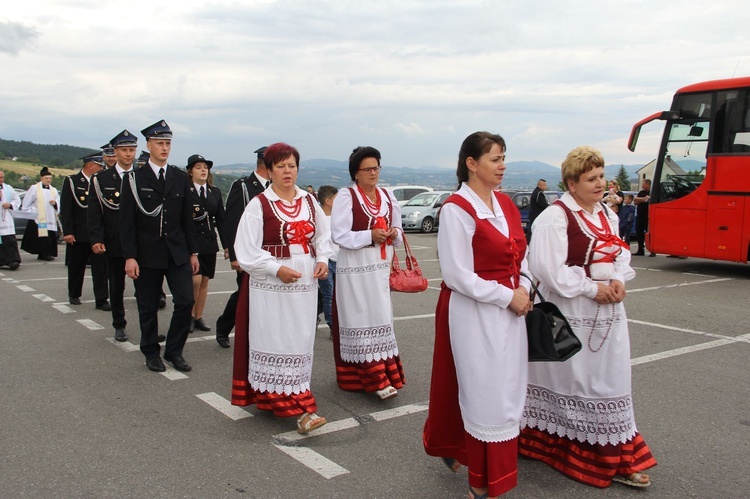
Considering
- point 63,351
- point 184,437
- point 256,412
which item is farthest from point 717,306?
point 63,351

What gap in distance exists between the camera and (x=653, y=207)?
43.9 ft

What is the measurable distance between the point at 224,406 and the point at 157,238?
1.70 metres

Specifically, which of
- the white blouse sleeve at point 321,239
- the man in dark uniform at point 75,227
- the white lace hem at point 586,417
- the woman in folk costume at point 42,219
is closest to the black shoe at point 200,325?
the man in dark uniform at point 75,227

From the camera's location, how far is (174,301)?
5.97m

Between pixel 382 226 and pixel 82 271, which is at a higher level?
pixel 382 226

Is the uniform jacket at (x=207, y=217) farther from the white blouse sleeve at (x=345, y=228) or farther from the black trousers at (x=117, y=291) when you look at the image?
the white blouse sleeve at (x=345, y=228)

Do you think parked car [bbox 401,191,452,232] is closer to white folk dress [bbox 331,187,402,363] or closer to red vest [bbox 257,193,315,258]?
white folk dress [bbox 331,187,402,363]

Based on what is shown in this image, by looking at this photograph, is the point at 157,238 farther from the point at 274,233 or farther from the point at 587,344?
the point at 587,344

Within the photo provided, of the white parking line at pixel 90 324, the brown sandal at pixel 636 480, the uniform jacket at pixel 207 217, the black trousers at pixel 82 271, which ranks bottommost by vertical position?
the white parking line at pixel 90 324

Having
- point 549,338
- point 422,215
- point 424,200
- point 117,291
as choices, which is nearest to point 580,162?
point 549,338

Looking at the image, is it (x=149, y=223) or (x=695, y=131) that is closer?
(x=149, y=223)

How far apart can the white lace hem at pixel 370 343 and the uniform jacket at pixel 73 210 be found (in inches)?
227

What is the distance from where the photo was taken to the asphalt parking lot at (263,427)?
12.3 feet

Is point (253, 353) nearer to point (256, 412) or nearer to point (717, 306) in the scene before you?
point (256, 412)
